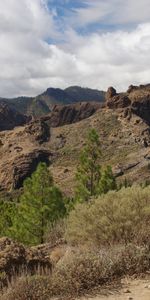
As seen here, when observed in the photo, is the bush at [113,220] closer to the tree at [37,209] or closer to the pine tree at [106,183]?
the tree at [37,209]

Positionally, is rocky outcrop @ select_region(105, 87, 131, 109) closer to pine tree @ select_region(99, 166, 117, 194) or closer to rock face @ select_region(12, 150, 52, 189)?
rock face @ select_region(12, 150, 52, 189)

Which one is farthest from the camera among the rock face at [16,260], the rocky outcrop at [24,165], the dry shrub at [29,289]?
the rocky outcrop at [24,165]

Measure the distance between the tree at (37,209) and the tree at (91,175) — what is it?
16.8 ft

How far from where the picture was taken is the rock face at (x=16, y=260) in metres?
10.2

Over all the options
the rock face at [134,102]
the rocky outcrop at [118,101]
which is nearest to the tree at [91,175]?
the rock face at [134,102]

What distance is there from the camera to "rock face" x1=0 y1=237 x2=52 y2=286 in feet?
33.6

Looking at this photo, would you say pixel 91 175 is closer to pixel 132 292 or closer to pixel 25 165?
pixel 132 292

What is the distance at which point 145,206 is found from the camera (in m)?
13.8

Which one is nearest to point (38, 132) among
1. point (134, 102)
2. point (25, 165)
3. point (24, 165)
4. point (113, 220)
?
point (25, 165)

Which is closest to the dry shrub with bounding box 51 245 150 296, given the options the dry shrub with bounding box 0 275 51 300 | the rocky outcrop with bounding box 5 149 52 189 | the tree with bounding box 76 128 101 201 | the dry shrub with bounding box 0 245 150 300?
the dry shrub with bounding box 0 245 150 300

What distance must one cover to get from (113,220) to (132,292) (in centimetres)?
533

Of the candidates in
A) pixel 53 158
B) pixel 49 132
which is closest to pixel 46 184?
pixel 53 158

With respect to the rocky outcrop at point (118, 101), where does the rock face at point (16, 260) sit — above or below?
below

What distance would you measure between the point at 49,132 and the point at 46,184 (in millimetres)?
143524
